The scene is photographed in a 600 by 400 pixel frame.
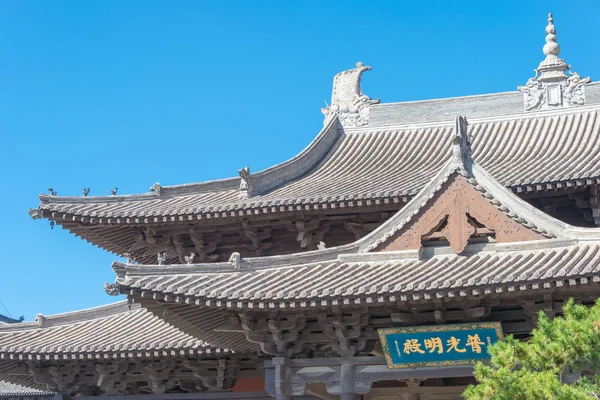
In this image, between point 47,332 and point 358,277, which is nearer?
point 358,277

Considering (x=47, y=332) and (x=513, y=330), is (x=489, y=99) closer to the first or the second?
(x=513, y=330)

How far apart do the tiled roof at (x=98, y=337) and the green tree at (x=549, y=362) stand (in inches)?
322

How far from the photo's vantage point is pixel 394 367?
48.6 feet

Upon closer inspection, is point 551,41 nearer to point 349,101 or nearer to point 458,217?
point 349,101

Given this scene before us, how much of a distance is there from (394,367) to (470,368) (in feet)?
3.89

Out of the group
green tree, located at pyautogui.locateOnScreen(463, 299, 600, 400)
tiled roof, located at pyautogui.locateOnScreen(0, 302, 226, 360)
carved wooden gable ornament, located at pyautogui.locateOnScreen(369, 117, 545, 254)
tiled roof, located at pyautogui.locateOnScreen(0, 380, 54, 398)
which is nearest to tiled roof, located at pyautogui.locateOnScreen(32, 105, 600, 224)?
carved wooden gable ornament, located at pyautogui.locateOnScreen(369, 117, 545, 254)

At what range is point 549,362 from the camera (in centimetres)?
1043

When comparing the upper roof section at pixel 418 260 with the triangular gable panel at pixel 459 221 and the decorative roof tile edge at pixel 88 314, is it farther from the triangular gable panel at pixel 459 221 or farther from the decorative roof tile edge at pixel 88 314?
the decorative roof tile edge at pixel 88 314

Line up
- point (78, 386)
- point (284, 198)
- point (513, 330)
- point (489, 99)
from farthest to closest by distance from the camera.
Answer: point (489, 99) < point (78, 386) < point (284, 198) < point (513, 330)

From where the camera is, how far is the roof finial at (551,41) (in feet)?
75.5

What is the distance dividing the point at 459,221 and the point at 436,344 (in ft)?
6.80

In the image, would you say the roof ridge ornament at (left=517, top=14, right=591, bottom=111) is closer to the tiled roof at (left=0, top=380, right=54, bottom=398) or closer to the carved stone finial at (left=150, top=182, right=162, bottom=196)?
the carved stone finial at (left=150, top=182, right=162, bottom=196)

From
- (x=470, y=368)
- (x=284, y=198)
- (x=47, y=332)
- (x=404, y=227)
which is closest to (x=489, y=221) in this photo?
(x=404, y=227)

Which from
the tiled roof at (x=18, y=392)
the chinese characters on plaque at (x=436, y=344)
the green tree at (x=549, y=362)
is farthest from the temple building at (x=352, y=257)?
the tiled roof at (x=18, y=392)
